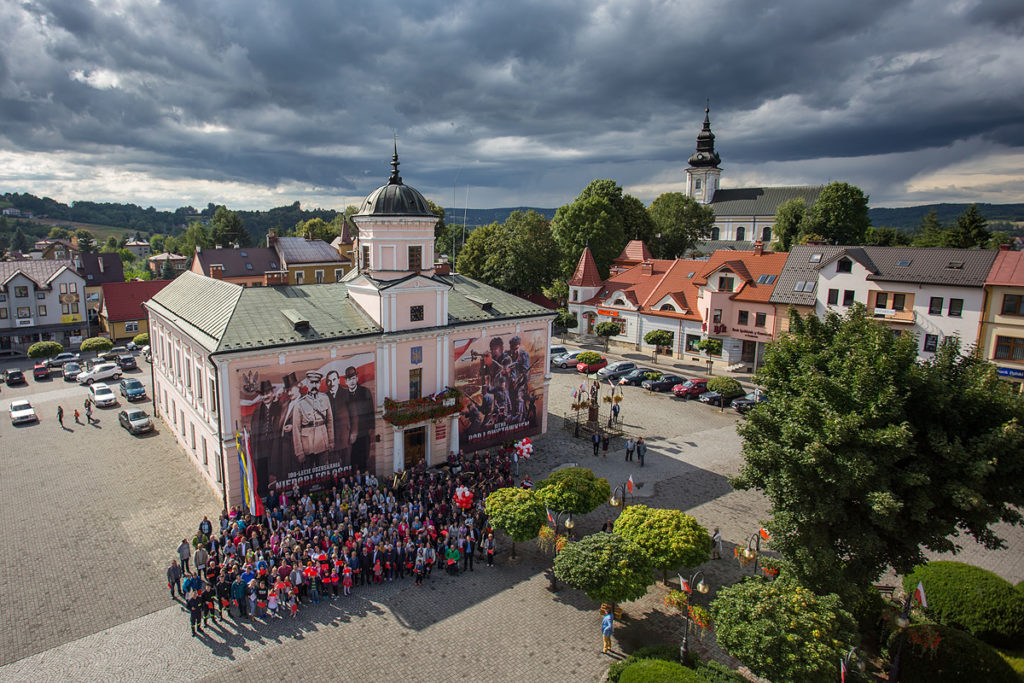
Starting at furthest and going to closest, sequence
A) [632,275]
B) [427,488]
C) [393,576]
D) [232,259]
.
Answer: [232,259]
[632,275]
[427,488]
[393,576]

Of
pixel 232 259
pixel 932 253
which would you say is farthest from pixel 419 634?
pixel 232 259

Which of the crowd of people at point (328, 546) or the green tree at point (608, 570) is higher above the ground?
the green tree at point (608, 570)

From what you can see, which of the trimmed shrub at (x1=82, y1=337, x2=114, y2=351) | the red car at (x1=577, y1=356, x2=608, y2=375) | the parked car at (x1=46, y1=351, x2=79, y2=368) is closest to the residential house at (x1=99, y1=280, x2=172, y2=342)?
the trimmed shrub at (x1=82, y1=337, x2=114, y2=351)

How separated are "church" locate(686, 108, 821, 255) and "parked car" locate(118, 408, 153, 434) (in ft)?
322

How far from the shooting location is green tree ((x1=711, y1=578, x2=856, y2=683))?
14.6m

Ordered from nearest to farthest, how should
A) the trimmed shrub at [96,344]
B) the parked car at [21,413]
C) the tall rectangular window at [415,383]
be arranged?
the tall rectangular window at [415,383]
the parked car at [21,413]
the trimmed shrub at [96,344]

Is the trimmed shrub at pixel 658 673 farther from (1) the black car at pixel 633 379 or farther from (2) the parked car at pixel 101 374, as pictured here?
(2) the parked car at pixel 101 374

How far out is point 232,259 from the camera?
74.2 metres

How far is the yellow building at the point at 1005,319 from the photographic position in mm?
39406

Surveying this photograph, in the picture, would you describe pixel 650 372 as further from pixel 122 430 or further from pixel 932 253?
pixel 122 430

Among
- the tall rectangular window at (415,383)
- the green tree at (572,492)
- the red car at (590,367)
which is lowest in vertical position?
the red car at (590,367)

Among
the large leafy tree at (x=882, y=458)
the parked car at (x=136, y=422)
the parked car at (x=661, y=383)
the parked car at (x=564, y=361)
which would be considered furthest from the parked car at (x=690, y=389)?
the parked car at (x=136, y=422)

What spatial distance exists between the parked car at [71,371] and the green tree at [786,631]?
55883 millimetres

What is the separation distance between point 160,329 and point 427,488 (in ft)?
74.0
